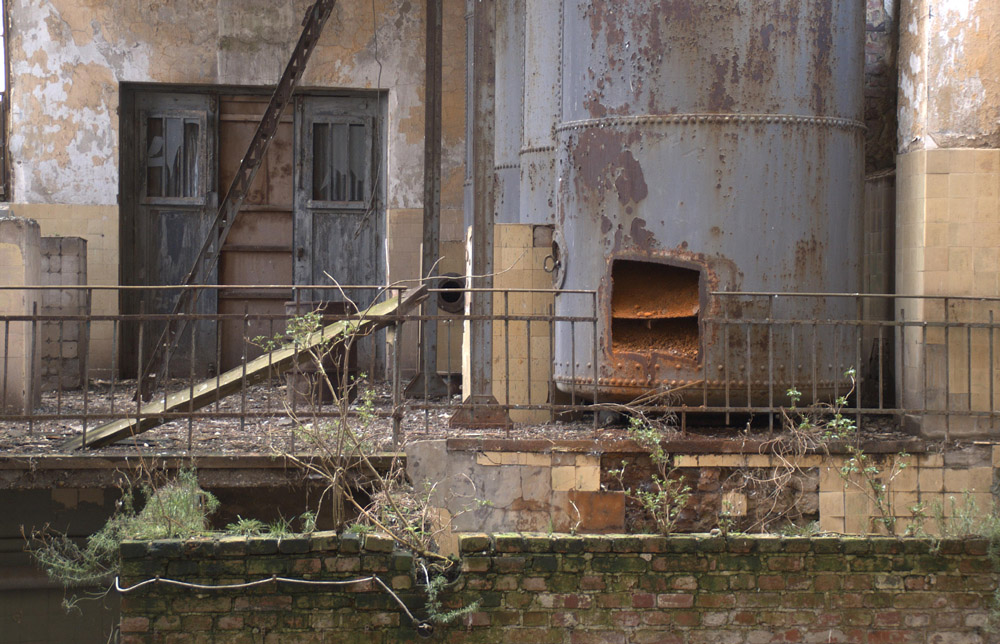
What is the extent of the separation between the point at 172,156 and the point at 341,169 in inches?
81.3

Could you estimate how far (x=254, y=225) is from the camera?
12.8 metres

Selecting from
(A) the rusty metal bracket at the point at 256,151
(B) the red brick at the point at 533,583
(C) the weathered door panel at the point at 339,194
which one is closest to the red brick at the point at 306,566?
(B) the red brick at the point at 533,583

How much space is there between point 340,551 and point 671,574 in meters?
1.85

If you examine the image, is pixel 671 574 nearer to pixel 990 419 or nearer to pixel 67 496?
pixel 990 419

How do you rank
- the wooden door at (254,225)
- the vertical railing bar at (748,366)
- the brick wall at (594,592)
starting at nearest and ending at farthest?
1. the brick wall at (594,592)
2. the vertical railing bar at (748,366)
3. the wooden door at (254,225)

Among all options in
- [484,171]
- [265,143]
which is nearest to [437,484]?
[484,171]

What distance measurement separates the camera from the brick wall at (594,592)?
5.43 m

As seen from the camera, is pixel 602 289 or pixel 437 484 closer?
pixel 437 484

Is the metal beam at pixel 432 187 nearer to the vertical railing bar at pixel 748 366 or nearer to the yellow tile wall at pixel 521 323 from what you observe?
the yellow tile wall at pixel 521 323

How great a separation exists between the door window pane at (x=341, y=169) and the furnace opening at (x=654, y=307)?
5.59m

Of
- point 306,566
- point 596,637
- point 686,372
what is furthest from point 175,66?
point 596,637

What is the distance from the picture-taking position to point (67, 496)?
26.7 feet

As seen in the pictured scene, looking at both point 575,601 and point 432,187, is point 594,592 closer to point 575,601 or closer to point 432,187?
point 575,601

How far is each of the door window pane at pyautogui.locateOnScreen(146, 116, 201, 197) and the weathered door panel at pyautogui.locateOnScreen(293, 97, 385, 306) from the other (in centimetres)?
129
